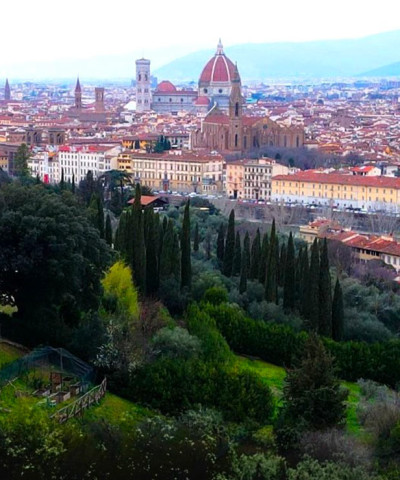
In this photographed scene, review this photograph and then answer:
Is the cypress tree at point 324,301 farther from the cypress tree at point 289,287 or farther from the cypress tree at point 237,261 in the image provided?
the cypress tree at point 237,261

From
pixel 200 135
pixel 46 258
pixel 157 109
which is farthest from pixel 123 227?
pixel 157 109

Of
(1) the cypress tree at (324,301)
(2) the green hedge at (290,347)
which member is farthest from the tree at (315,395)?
(1) the cypress tree at (324,301)

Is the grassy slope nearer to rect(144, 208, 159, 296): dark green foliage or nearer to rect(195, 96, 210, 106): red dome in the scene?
rect(144, 208, 159, 296): dark green foliage

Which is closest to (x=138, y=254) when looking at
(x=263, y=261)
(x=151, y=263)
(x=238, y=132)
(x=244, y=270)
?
(x=151, y=263)

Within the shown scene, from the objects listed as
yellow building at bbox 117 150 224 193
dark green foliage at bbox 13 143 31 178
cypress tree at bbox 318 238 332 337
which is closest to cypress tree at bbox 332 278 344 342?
cypress tree at bbox 318 238 332 337

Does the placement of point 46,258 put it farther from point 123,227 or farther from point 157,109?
point 157,109

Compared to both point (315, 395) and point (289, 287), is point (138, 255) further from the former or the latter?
point (315, 395)
